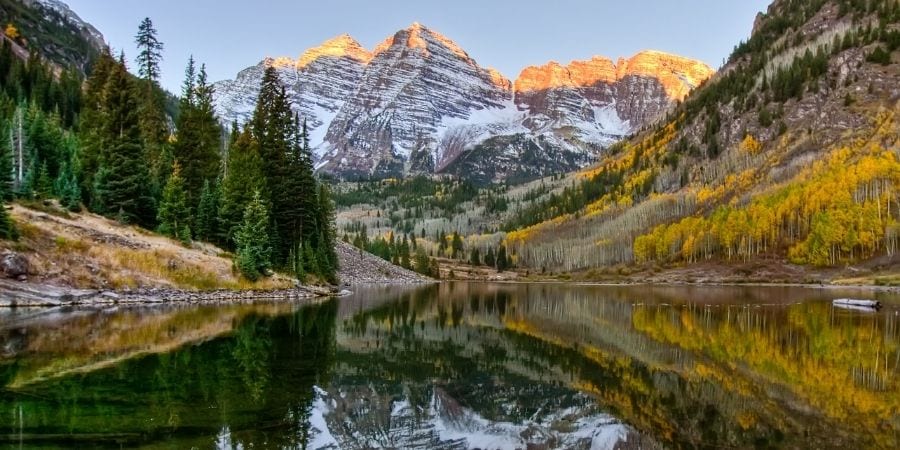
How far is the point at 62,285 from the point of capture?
154ft

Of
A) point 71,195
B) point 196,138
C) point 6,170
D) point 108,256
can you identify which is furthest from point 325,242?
point 6,170

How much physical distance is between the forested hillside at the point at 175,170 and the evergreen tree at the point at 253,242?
0.38ft

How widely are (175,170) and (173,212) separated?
5552 millimetres

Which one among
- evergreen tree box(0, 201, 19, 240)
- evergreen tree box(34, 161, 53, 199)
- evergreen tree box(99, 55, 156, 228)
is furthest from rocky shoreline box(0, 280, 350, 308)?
evergreen tree box(34, 161, 53, 199)

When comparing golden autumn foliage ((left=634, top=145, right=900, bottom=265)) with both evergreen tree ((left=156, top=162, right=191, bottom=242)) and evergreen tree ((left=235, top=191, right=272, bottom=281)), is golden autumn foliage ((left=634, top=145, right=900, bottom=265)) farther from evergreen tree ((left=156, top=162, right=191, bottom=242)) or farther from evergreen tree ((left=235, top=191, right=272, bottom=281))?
evergreen tree ((left=156, top=162, right=191, bottom=242))

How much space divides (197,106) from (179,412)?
68693 mm

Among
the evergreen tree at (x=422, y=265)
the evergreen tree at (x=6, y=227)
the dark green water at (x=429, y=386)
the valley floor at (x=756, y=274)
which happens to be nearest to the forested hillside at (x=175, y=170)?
the evergreen tree at (x=6, y=227)

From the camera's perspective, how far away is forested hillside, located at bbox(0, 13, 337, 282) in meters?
59.7

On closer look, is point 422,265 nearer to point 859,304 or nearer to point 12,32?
point 12,32

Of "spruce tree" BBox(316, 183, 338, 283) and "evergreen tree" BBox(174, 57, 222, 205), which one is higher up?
"evergreen tree" BBox(174, 57, 222, 205)

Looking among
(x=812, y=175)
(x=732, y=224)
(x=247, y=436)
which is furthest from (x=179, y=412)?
(x=812, y=175)

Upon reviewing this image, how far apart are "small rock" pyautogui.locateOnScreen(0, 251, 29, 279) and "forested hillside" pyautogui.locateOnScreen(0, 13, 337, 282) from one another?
81.7 inches

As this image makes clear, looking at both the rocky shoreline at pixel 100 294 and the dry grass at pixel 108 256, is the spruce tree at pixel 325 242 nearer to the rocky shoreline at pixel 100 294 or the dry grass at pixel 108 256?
the rocky shoreline at pixel 100 294

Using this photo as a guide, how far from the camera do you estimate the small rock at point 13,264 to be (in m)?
43.4
